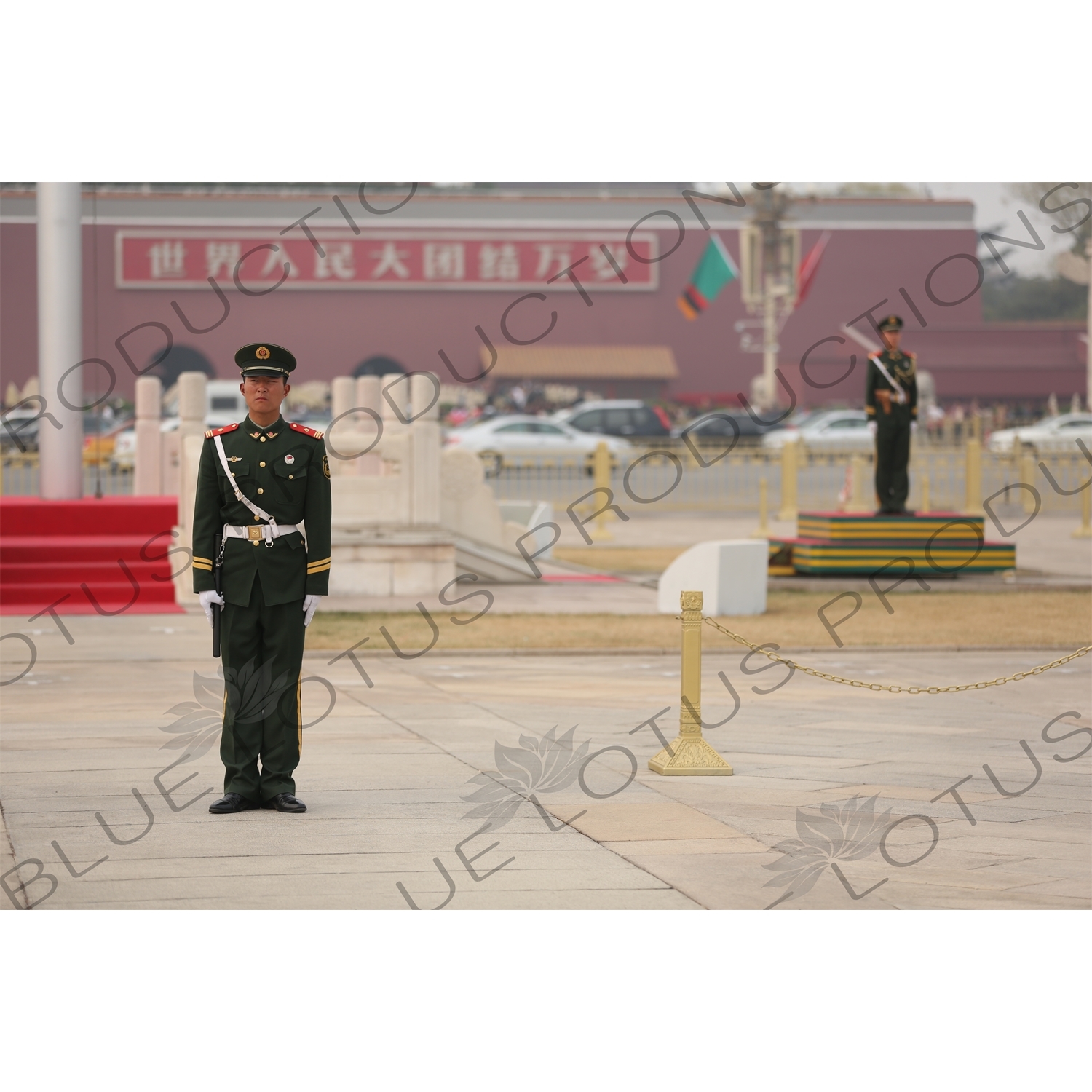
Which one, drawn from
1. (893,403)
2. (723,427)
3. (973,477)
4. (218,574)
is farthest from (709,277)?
(218,574)

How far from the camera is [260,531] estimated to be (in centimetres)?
571

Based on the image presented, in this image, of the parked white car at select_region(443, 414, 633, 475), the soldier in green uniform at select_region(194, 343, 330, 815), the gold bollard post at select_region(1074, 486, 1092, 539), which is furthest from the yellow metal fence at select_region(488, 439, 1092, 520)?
the soldier in green uniform at select_region(194, 343, 330, 815)

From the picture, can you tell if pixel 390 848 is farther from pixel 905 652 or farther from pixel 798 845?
pixel 905 652

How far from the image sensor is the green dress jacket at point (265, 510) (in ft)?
18.7

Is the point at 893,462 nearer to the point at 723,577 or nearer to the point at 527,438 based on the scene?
the point at 723,577

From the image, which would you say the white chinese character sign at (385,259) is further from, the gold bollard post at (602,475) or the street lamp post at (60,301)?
the street lamp post at (60,301)

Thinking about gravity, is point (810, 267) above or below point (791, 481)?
above

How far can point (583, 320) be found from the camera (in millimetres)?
41406

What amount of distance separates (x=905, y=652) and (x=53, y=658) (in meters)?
5.52

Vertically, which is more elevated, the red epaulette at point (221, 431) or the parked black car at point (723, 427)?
the red epaulette at point (221, 431)

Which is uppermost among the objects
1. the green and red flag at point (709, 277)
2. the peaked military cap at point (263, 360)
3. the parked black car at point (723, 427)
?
the green and red flag at point (709, 277)

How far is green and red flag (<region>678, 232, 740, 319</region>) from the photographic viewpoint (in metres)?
41.1

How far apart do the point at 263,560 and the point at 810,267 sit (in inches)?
1468

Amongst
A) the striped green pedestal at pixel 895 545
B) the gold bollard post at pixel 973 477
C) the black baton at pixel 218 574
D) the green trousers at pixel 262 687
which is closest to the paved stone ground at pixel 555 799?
the green trousers at pixel 262 687
